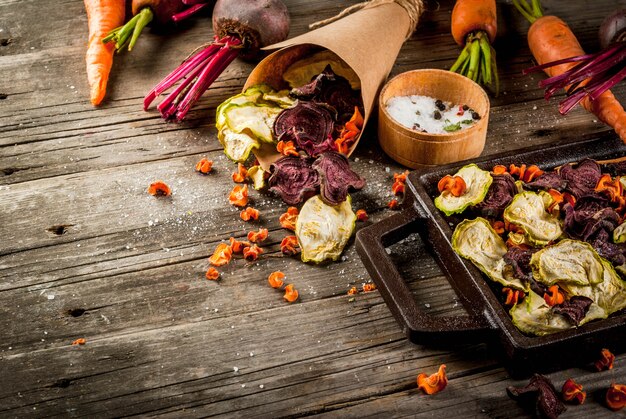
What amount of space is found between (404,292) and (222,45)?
1.43 meters

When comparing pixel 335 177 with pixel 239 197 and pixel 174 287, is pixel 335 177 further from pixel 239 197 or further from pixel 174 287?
pixel 174 287

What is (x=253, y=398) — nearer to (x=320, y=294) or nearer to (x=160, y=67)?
(x=320, y=294)

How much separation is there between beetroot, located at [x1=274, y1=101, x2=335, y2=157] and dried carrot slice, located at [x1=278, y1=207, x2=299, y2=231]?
25 cm

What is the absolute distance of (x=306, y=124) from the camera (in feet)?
8.25

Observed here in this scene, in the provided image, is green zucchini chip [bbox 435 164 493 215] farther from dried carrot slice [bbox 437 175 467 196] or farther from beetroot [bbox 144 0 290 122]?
beetroot [bbox 144 0 290 122]

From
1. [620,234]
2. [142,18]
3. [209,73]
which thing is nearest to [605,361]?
[620,234]

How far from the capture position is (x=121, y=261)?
2.29 m

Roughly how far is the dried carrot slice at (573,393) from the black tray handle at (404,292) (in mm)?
248

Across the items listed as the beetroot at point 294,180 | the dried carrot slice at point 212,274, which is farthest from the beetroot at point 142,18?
the dried carrot slice at point 212,274

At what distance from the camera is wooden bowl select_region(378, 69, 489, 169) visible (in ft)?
7.95

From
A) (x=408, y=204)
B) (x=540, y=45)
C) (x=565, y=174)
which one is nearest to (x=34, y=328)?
(x=408, y=204)

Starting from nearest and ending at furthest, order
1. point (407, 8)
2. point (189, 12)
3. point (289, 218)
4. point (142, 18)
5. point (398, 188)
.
→ 1. point (289, 218)
2. point (398, 188)
3. point (407, 8)
4. point (142, 18)
5. point (189, 12)

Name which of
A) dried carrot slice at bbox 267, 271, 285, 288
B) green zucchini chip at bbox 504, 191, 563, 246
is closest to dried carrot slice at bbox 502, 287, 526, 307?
green zucchini chip at bbox 504, 191, 563, 246

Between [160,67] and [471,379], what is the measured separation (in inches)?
74.9
